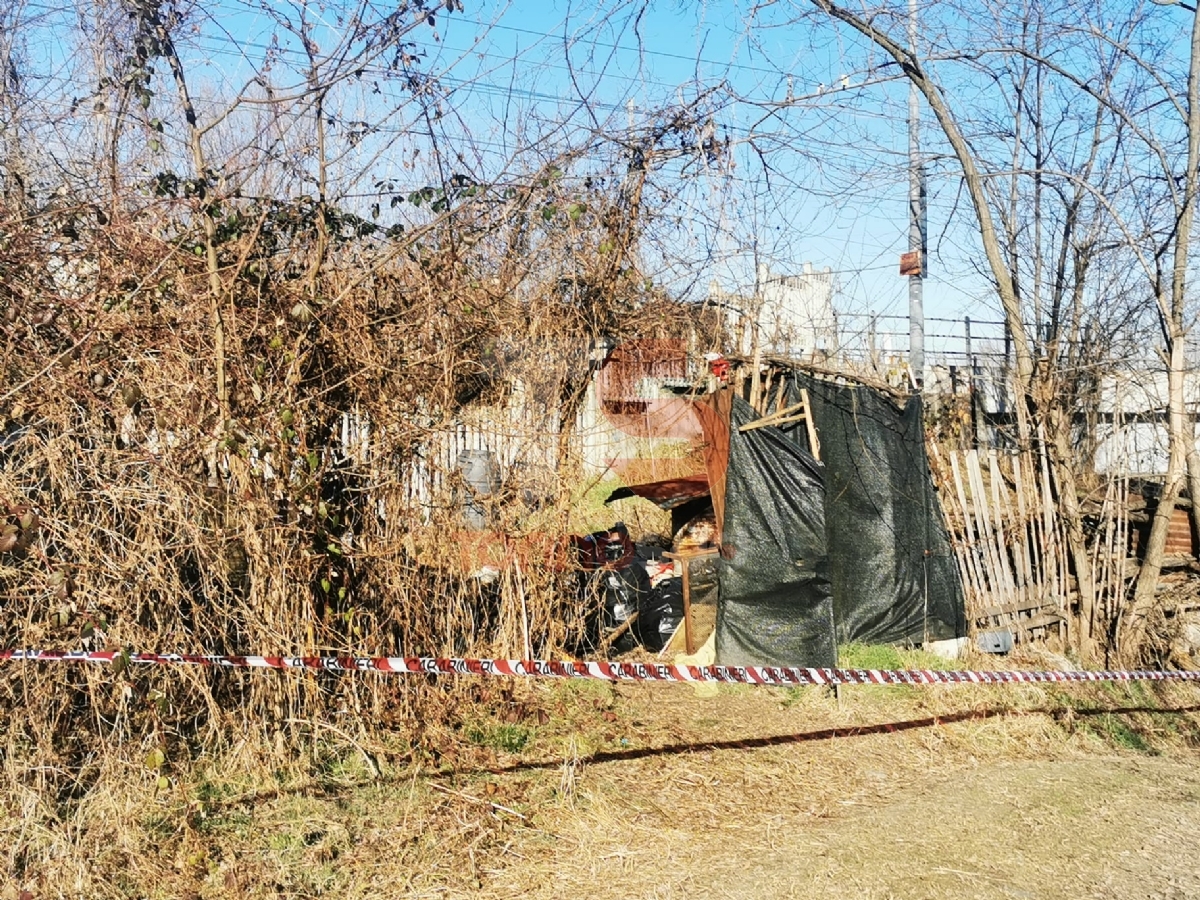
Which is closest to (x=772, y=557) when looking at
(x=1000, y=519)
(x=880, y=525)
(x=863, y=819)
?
(x=880, y=525)

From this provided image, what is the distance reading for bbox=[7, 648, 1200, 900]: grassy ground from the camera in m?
4.75

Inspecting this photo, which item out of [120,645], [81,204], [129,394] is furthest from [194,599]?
[81,204]

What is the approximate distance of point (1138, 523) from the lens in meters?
9.95

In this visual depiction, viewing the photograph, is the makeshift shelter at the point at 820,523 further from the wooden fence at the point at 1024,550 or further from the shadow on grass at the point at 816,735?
the shadow on grass at the point at 816,735

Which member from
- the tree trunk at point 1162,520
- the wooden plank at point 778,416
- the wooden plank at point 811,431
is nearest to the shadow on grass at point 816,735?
the tree trunk at point 1162,520

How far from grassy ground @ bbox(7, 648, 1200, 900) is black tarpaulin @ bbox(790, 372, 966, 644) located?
4.92 feet

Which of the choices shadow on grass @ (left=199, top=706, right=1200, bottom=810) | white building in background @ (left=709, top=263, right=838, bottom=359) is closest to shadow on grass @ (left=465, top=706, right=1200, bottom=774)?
shadow on grass @ (left=199, top=706, right=1200, bottom=810)

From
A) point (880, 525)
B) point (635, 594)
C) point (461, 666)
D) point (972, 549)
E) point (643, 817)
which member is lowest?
point (643, 817)

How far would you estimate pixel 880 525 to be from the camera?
9.18 meters

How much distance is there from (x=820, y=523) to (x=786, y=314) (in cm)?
185

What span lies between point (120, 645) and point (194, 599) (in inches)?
16.9

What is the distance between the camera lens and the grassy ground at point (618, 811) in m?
4.75

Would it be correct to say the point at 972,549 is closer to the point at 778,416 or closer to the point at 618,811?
the point at 778,416

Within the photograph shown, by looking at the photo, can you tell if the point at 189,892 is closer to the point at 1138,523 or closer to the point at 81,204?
the point at 81,204
